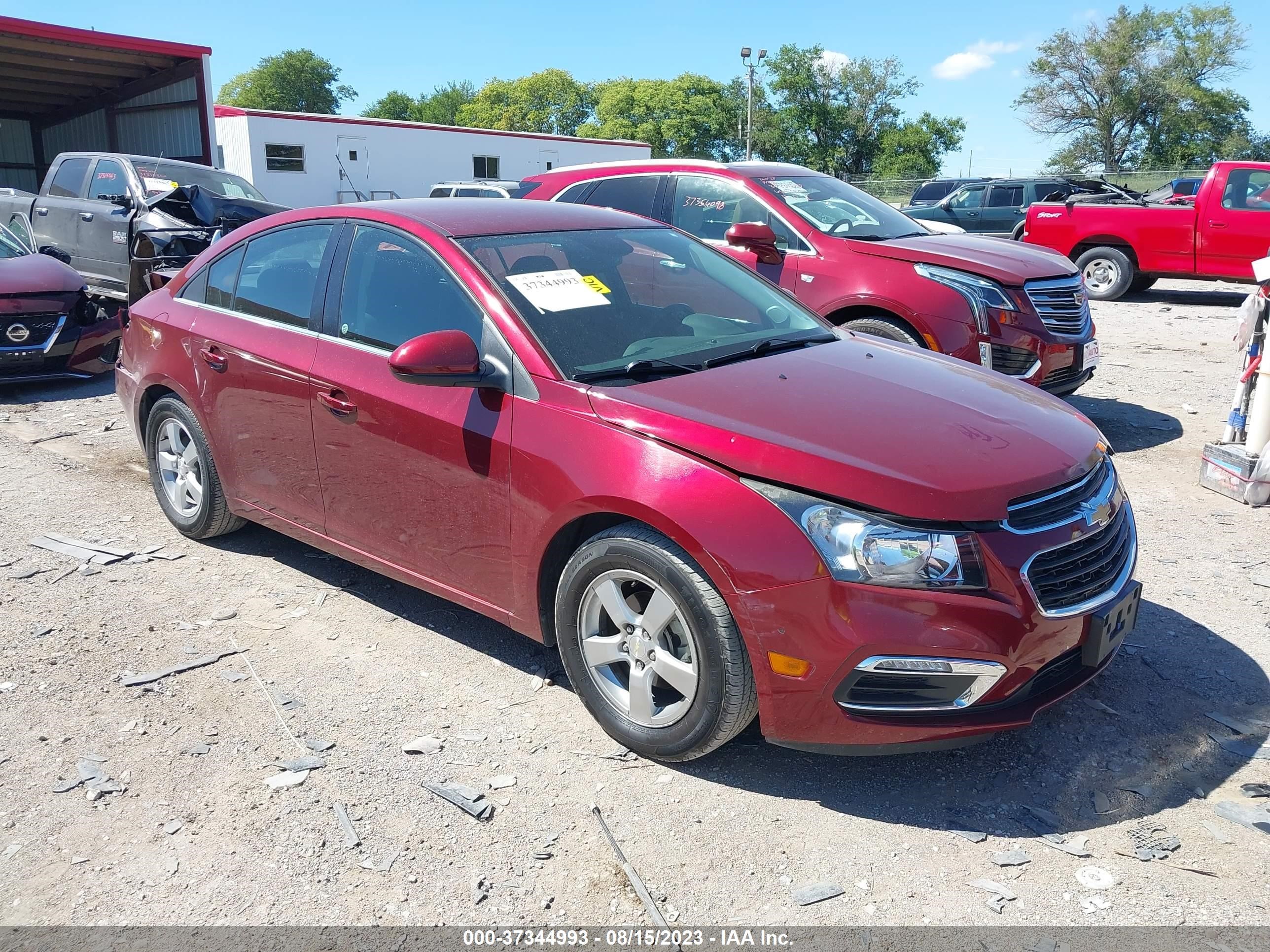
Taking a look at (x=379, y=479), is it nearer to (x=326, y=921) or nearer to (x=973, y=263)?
(x=326, y=921)

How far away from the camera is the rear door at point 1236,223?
516 inches

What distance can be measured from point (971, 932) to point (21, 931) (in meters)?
2.38

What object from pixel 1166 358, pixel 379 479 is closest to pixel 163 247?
pixel 379 479

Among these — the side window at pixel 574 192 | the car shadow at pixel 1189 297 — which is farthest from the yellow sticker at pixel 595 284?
the car shadow at pixel 1189 297

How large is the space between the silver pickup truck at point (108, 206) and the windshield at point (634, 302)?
28.4 feet

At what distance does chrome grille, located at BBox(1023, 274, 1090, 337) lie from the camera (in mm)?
6633

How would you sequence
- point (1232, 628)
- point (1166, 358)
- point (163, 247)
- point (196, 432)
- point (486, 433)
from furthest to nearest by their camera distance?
point (163, 247)
point (1166, 358)
point (196, 432)
point (1232, 628)
point (486, 433)

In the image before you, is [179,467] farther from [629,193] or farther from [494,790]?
[629,193]

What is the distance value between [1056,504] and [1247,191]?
→ 12.8 metres

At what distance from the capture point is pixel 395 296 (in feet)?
12.9

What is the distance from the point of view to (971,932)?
2510 millimetres

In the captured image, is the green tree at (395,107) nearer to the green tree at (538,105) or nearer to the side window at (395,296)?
the green tree at (538,105)

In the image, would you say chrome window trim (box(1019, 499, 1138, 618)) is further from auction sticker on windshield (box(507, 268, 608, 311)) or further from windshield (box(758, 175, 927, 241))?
windshield (box(758, 175, 927, 241))

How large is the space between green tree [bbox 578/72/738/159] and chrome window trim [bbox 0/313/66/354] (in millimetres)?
78773
